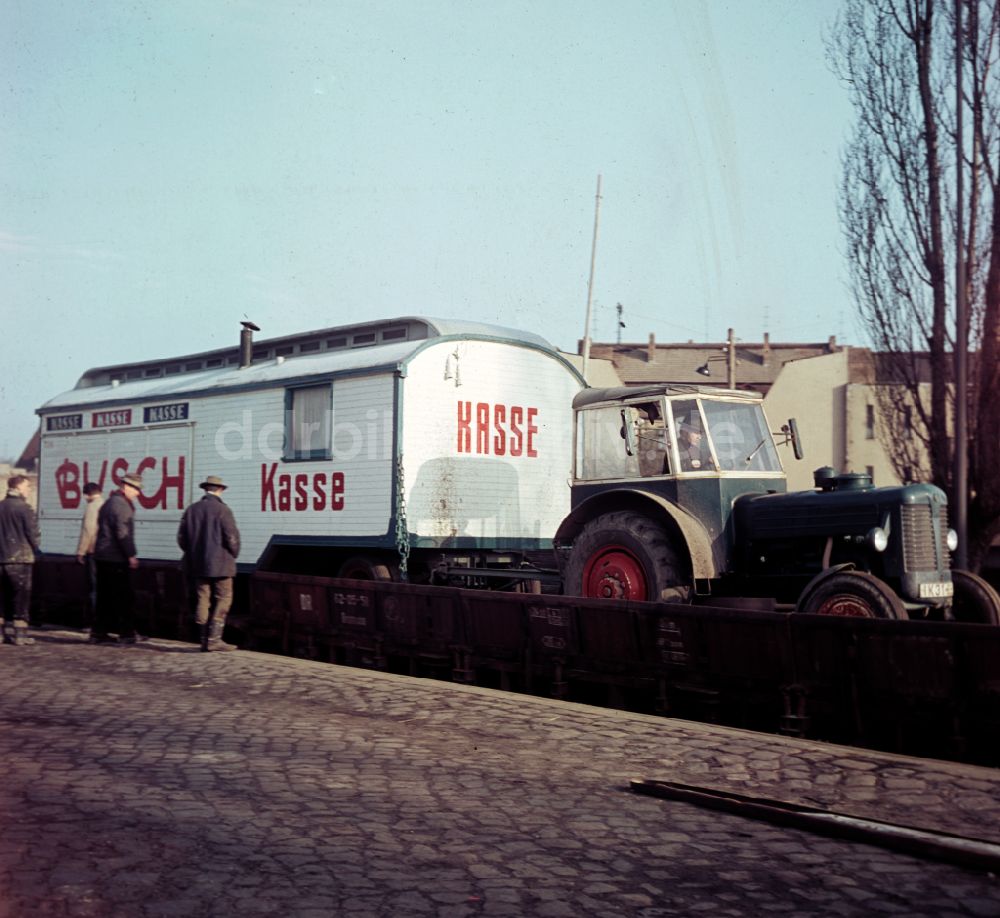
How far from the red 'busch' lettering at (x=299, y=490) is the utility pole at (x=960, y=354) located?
28.4 feet

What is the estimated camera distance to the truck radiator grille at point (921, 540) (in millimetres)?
9555

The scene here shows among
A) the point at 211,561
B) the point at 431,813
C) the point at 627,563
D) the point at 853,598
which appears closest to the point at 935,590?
the point at 853,598

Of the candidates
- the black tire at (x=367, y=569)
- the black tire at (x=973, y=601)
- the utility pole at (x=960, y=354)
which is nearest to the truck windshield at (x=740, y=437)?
the black tire at (x=973, y=601)

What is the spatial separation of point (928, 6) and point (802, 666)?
14.5 metres

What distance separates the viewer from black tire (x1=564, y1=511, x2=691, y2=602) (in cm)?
1016

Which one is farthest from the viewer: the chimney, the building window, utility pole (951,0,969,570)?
the chimney

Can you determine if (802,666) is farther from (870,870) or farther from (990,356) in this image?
(990,356)

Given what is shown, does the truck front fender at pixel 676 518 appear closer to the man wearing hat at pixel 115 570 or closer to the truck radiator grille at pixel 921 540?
the truck radiator grille at pixel 921 540

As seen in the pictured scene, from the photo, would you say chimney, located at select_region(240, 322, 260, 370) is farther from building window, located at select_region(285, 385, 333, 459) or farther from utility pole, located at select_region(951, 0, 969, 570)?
utility pole, located at select_region(951, 0, 969, 570)

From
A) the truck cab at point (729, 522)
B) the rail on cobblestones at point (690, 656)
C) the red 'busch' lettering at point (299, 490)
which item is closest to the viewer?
the rail on cobblestones at point (690, 656)

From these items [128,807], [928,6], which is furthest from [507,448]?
[928,6]

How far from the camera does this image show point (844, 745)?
786cm

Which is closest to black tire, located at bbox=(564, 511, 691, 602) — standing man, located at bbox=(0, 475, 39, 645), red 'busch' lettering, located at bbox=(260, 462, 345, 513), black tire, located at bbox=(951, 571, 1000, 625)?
black tire, located at bbox=(951, 571, 1000, 625)

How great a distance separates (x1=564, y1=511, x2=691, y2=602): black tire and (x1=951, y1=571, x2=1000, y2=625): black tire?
Result: 238cm
